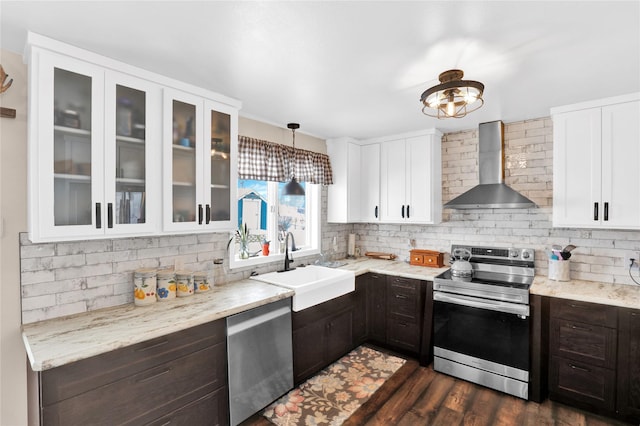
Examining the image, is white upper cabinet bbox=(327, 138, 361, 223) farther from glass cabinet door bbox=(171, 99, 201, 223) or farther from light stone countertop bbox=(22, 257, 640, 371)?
glass cabinet door bbox=(171, 99, 201, 223)

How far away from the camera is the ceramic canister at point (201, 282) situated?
2.50 metres

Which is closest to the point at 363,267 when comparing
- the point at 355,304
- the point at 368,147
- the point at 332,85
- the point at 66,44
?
the point at 355,304

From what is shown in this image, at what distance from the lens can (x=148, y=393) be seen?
5.86ft

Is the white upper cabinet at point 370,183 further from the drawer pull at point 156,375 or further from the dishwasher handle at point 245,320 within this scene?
the drawer pull at point 156,375

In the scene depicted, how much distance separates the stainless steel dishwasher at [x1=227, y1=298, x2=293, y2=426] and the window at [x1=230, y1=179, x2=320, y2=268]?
2.40 ft

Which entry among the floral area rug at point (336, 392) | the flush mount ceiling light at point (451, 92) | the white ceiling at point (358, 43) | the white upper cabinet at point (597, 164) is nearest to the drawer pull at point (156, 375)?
the floral area rug at point (336, 392)

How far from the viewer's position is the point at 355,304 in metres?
3.46

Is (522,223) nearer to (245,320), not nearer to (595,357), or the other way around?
(595,357)

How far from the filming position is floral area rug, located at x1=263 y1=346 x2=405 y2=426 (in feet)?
7.92

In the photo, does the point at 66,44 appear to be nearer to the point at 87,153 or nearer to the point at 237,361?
the point at 87,153

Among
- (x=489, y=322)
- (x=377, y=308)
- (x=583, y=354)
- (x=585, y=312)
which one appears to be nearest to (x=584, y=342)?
(x=583, y=354)

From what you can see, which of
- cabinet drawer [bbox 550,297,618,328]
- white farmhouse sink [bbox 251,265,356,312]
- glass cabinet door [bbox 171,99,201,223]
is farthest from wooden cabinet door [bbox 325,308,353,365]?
cabinet drawer [bbox 550,297,618,328]

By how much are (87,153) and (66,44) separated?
Result: 59cm

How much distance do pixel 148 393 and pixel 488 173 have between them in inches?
138
